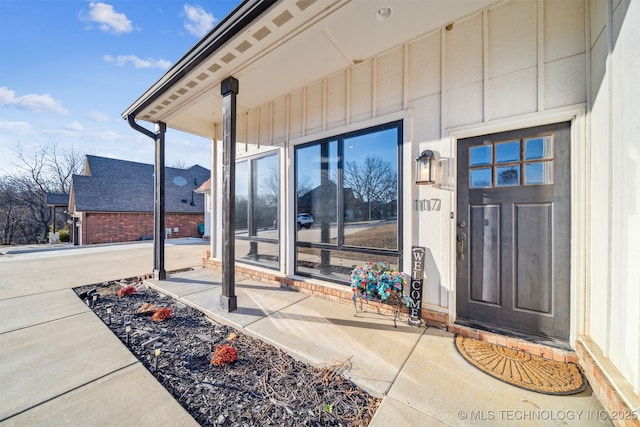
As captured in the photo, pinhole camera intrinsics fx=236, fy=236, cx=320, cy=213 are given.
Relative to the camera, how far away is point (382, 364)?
2055mm

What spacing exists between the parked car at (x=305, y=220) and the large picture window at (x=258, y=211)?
528 millimetres

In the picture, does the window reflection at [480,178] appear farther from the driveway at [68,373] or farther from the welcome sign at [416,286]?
the driveway at [68,373]

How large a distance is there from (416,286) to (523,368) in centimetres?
106

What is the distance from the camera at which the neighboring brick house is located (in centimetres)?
1345

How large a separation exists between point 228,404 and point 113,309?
2845 mm

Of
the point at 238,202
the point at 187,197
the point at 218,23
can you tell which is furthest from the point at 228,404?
the point at 187,197

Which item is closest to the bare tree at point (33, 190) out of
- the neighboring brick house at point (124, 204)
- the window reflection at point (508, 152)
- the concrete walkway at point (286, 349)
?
the neighboring brick house at point (124, 204)

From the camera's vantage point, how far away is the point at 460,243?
2.64 meters

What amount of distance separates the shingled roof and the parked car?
15000mm

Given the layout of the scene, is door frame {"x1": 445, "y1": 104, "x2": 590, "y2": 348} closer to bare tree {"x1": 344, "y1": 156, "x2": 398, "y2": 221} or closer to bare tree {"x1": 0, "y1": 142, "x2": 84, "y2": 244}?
bare tree {"x1": 344, "y1": 156, "x2": 398, "y2": 221}

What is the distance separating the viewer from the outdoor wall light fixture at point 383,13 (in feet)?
7.95

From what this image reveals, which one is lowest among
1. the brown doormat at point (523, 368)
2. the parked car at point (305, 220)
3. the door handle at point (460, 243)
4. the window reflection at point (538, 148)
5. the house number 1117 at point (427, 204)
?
the brown doormat at point (523, 368)

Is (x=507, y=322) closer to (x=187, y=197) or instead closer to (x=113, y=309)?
(x=113, y=309)

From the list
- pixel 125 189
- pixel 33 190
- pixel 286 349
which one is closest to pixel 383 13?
pixel 286 349
